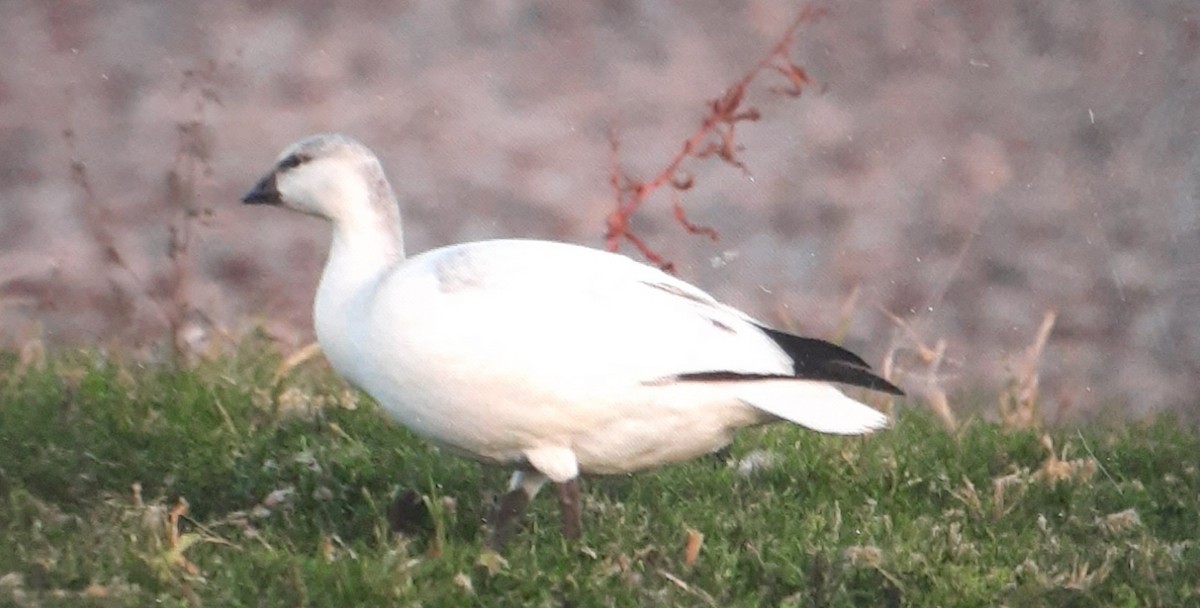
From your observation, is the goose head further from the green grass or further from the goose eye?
the green grass

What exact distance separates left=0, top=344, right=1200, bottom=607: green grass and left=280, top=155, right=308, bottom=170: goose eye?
75cm

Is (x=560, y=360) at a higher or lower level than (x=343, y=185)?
lower

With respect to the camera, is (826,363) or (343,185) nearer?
(826,363)

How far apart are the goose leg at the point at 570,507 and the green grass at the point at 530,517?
1.9 inches

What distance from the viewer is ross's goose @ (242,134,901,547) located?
17.0 ft

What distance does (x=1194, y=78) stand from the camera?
8.70m

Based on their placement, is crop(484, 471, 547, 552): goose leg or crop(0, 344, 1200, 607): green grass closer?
Answer: crop(0, 344, 1200, 607): green grass

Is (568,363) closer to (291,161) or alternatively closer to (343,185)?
(343,185)

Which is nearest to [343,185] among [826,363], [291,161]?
[291,161]

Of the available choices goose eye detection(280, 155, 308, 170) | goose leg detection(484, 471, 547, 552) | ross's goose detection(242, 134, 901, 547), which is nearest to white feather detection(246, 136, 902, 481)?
ross's goose detection(242, 134, 901, 547)

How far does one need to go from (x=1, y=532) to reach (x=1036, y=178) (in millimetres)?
4646

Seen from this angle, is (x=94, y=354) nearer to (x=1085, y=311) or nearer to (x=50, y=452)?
(x=50, y=452)

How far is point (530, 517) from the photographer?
573 cm

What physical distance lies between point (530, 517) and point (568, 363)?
0.67 metres
